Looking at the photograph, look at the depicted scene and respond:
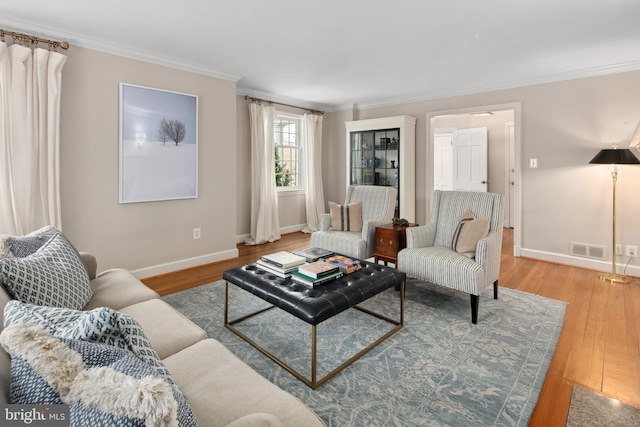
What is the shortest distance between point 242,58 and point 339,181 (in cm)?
335

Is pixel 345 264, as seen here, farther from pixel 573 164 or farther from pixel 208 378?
pixel 573 164

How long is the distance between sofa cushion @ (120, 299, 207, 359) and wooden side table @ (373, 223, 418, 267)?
2.14 m

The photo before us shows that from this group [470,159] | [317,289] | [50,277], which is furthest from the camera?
[470,159]

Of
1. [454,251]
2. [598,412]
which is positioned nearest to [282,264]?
[454,251]

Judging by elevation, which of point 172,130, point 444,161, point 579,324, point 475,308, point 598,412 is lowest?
point 598,412

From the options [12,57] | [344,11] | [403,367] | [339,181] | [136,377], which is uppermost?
[344,11]

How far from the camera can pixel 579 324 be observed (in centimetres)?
267

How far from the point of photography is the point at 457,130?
7.07 m

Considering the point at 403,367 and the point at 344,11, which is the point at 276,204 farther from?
the point at 403,367

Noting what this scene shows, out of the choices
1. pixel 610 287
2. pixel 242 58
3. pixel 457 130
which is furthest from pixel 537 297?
A: pixel 457 130

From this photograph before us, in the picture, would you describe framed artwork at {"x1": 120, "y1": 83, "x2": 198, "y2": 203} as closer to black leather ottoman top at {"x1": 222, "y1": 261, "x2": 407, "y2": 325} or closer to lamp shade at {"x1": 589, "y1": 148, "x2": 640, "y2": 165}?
black leather ottoman top at {"x1": 222, "y1": 261, "x2": 407, "y2": 325}

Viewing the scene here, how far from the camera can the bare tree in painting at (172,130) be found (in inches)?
147

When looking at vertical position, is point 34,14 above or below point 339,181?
above

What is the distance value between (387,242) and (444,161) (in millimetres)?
4598
